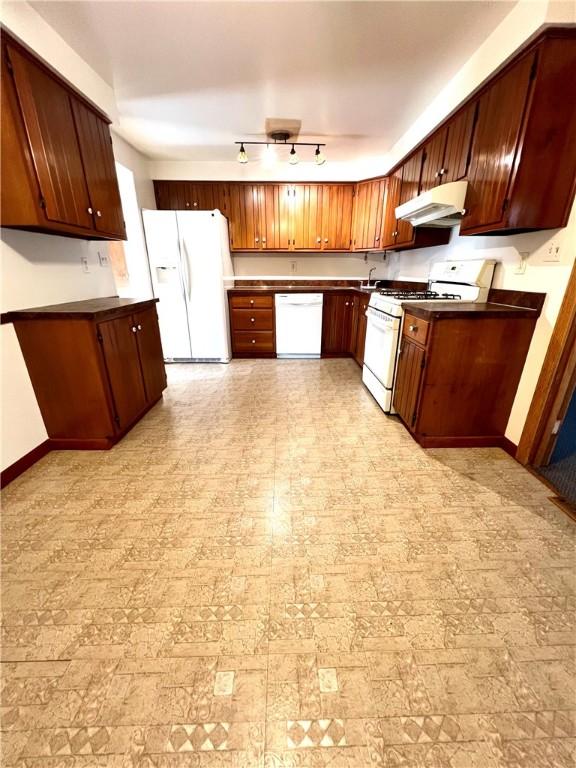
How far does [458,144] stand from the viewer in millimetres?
2230

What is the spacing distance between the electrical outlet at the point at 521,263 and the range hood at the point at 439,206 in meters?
0.52

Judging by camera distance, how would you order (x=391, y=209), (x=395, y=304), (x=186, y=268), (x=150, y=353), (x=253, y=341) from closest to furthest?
(x=395, y=304)
(x=150, y=353)
(x=391, y=209)
(x=186, y=268)
(x=253, y=341)

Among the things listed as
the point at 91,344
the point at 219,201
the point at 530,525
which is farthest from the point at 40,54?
the point at 530,525

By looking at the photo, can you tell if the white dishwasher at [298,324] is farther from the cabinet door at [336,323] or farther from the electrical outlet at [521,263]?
the electrical outlet at [521,263]

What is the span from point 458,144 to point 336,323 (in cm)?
233

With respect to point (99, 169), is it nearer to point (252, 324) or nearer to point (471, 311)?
point (252, 324)

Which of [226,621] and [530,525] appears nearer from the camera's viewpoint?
[226,621]

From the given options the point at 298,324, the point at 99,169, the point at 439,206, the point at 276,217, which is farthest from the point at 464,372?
the point at 276,217

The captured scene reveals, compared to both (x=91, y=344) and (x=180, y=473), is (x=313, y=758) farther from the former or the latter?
(x=91, y=344)

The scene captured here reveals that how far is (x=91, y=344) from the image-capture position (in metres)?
1.98

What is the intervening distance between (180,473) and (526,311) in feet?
8.01

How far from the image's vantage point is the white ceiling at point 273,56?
5.70 feet

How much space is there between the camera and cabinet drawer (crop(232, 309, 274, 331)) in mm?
4262

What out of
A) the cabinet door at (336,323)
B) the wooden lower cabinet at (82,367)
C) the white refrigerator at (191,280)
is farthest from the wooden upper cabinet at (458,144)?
the wooden lower cabinet at (82,367)
